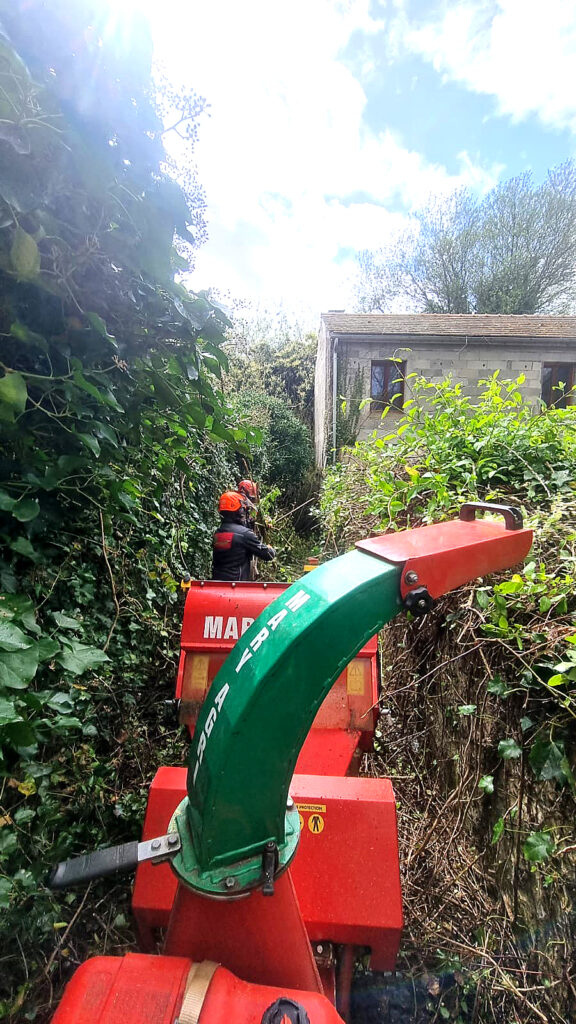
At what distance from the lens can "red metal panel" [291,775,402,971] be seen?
55.4 inches

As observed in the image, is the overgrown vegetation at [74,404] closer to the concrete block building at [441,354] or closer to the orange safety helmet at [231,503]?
the orange safety helmet at [231,503]

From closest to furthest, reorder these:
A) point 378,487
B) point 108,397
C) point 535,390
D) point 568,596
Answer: point 108,397, point 568,596, point 378,487, point 535,390

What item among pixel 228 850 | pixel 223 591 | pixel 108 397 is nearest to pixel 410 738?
pixel 223 591

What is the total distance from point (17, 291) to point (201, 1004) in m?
1.87

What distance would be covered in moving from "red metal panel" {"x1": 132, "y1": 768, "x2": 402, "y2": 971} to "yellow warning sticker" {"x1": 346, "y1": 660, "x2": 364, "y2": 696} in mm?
616

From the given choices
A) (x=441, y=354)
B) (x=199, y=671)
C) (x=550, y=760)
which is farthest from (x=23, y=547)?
(x=441, y=354)

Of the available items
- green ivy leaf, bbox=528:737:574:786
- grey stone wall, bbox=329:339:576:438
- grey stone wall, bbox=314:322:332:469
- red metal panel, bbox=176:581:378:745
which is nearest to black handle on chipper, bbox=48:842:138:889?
red metal panel, bbox=176:581:378:745

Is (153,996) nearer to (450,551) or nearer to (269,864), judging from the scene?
(269,864)

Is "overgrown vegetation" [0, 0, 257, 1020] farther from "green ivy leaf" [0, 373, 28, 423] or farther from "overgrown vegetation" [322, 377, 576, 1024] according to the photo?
"overgrown vegetation" [322, 377, 576, 1024]

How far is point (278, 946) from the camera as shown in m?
1.04

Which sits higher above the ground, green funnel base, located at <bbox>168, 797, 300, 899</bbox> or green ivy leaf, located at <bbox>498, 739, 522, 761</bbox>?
green funnel base, located at <bbox>168, 797, 300, 899</bbox>

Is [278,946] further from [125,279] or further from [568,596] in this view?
[125,279]

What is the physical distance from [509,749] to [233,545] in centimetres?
335

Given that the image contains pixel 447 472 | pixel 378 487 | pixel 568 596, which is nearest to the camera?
pixel 568 596
